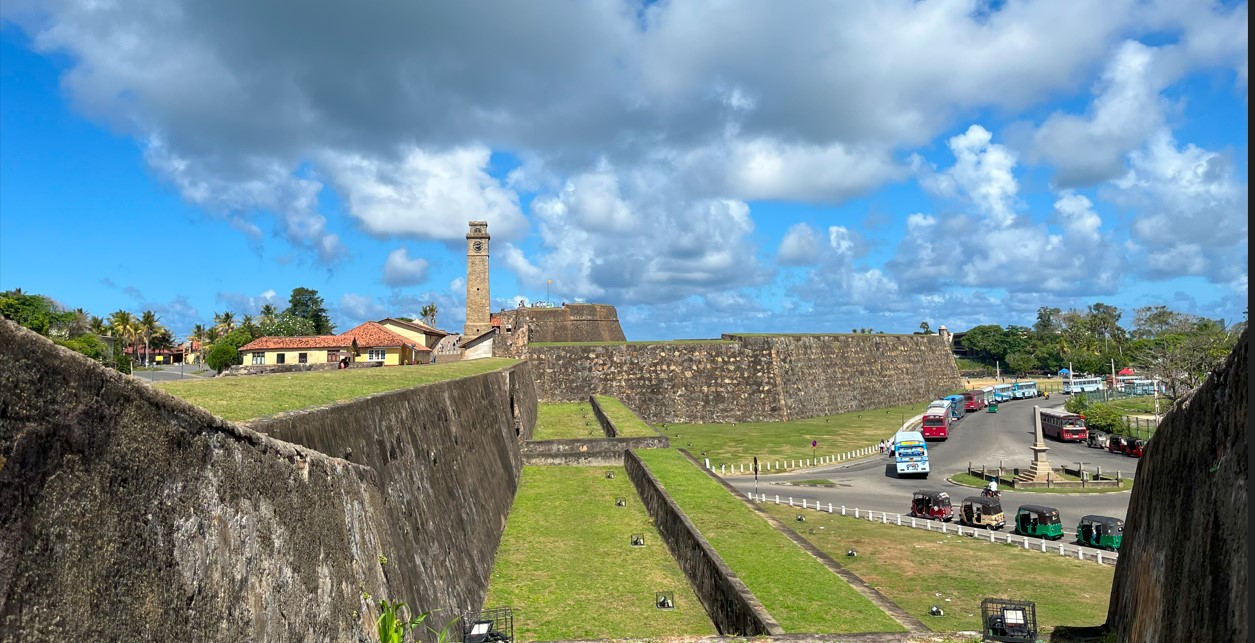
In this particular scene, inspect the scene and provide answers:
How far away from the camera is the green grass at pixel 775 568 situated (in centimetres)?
1062

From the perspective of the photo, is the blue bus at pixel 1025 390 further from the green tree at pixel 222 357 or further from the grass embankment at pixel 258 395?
the grass embankment at pixel 258 395

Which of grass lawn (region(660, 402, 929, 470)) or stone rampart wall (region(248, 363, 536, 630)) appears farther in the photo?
grass lawn (region(660, 402, 929, 470))

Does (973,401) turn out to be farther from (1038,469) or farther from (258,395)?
(258,395)

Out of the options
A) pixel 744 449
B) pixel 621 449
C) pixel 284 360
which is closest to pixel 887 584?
pixel 621 449

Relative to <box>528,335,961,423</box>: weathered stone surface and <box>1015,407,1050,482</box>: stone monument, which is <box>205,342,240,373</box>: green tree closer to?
<box>528,335,961,423</box>: weathered stone surface

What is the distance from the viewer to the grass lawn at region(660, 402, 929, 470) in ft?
122

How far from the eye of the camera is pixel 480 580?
1271cm

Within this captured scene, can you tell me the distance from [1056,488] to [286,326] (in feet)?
214

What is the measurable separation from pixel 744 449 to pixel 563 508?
802 inches

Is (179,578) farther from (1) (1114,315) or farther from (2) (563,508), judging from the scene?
(1) (1114,315)

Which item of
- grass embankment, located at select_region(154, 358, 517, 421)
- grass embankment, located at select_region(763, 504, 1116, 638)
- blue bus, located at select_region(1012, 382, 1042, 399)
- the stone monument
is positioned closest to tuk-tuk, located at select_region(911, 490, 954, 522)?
grass embankment, located at select_region(763, 504, 1116, 638)

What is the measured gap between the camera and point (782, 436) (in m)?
43.7

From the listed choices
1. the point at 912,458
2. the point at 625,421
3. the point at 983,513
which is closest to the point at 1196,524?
the point at 983,513

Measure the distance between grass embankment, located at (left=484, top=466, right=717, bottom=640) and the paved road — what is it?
9836 mm
